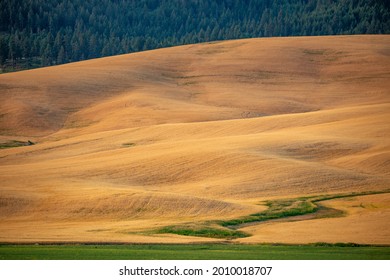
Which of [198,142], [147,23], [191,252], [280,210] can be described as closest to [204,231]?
[280,210]

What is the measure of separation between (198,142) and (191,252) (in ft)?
92.0

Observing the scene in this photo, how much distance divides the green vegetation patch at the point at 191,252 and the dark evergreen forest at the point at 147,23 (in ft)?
321

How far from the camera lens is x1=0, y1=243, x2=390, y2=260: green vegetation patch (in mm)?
27922

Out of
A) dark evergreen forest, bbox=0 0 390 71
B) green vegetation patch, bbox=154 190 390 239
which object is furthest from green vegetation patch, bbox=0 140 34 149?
dark evergreen forest, bbox=0 0 390 71

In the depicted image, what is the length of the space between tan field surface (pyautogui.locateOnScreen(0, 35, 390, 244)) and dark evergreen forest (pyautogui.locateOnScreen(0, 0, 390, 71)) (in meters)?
38.6

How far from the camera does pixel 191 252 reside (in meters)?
29.4

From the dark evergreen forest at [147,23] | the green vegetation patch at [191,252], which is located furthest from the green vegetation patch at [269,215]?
the dark evergreen forest at [147,23]

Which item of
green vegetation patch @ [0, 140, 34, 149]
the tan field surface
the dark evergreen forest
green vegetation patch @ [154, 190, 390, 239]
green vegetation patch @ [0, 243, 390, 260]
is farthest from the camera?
the dark evergreen forest

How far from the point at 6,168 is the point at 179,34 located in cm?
13197

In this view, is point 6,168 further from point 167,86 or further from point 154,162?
point 167,86

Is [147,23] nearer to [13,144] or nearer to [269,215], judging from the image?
[13,144]

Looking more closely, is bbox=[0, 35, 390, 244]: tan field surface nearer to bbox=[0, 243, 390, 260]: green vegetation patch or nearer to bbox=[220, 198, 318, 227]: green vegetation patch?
bbox=[220, 198, 318, 227]: green vegetation patch

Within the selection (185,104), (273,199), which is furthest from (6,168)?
(185,104)

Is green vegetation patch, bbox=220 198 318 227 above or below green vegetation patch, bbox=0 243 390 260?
below
